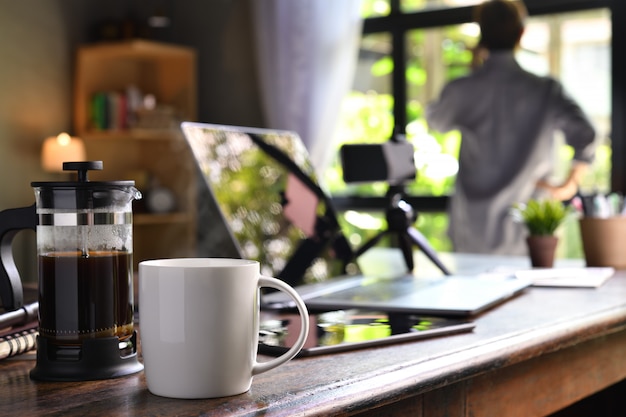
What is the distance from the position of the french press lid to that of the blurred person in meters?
2.50

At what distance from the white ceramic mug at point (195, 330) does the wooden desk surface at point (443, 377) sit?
2 cm

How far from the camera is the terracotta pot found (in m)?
1.74

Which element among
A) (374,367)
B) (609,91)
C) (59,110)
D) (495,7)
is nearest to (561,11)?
(609,91)

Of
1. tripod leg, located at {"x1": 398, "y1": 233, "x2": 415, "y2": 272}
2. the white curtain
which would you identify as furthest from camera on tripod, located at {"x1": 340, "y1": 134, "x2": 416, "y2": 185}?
the white curtain

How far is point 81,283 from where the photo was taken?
0.75 m

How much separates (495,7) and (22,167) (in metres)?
2.57

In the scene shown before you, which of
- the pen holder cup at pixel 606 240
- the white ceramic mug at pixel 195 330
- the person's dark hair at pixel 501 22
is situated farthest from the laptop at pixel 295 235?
the person's dark hair at pixel 501 22

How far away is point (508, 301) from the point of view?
4.13 ft

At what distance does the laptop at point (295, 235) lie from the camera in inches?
46.8

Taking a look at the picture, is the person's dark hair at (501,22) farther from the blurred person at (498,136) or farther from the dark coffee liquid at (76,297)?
the dark coffee liquid at (76,297)

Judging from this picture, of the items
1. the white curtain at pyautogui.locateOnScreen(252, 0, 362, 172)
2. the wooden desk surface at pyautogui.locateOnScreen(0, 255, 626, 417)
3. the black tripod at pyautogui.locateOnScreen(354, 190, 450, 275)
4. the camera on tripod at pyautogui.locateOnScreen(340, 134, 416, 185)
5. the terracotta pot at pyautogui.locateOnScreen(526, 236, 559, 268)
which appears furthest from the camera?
the white curtain at pyautogui.locateOnScreen(252, 0, 362, 172)

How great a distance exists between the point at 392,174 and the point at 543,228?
443 mm

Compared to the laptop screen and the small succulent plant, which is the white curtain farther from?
the laptop screen

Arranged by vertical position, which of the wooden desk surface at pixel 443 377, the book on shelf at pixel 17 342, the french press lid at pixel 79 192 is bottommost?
the wooden desk surface at pixel 443 377
